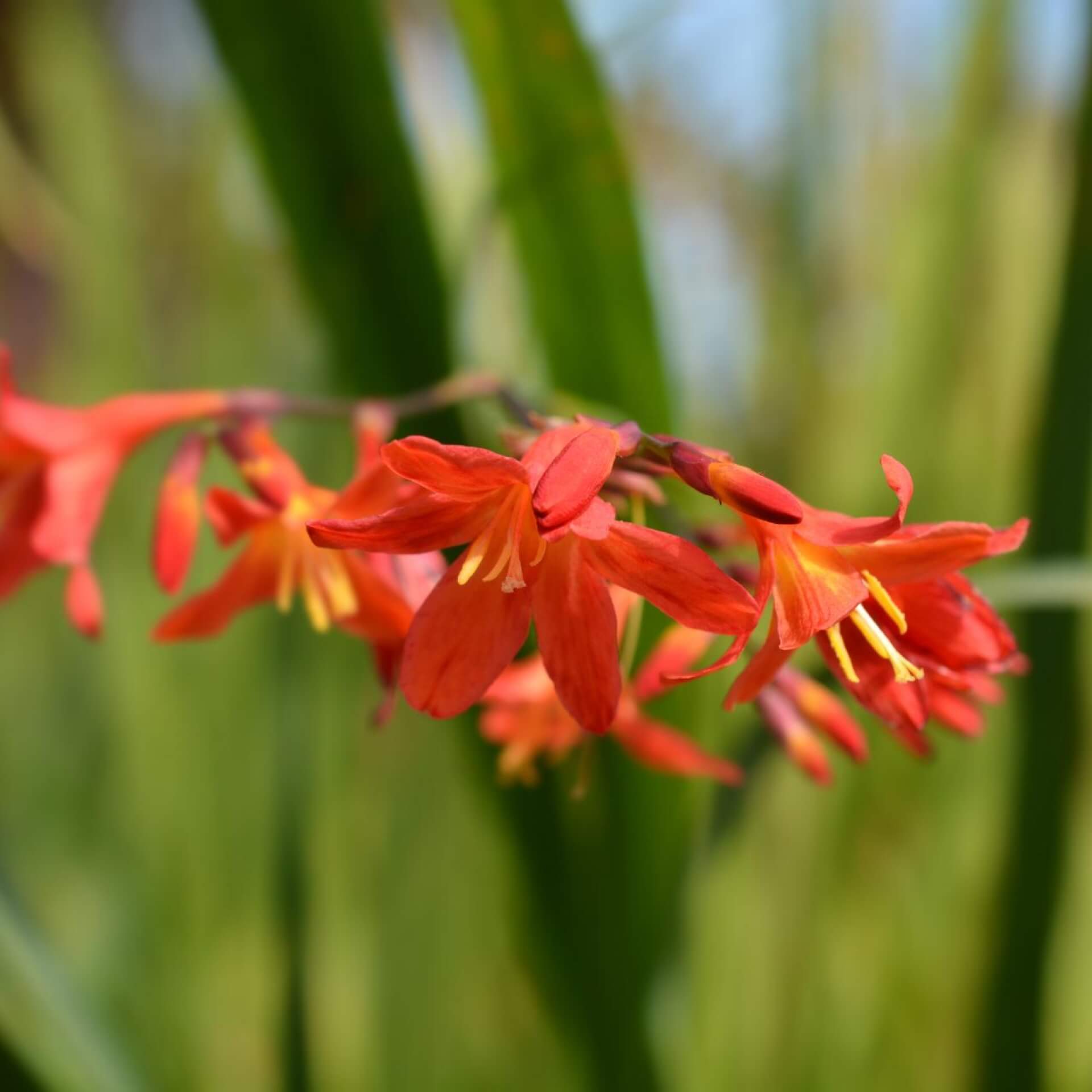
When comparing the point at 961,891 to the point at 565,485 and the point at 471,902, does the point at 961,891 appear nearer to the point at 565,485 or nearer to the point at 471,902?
the point at 471,902

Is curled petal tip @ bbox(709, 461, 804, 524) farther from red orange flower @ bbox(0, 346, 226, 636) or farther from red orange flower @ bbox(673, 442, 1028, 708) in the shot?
red orange flower @ bbox(0, 346, 226, 636)

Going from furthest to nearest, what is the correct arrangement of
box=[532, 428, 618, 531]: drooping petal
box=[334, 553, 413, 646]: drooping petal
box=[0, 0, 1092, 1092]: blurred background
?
1. box=[0, 0, 1092, 1092]: blurred background
2. box=[334, 553, 413, 646]: drooping petal
3. box=[532, 428, 618, 531]: drooping petal

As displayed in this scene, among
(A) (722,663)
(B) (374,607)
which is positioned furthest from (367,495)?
(A) (722,663)

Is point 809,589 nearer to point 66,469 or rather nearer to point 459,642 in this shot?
point 459,642

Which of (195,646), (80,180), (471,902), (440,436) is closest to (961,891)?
(471,902)

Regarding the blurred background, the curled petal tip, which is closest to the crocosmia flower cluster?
the curled petal tip

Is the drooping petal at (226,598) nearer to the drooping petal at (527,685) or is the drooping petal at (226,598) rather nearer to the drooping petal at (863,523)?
the drooping petal at (527,685)

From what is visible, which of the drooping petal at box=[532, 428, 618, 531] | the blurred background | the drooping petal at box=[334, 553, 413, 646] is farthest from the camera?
the blurred background

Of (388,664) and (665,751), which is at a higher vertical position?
(388,664)
